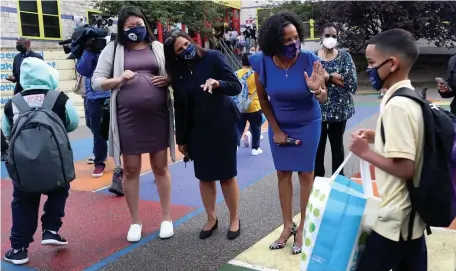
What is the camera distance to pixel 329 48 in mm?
4898

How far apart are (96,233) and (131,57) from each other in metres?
1.75

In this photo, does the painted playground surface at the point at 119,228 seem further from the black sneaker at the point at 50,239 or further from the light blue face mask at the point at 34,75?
the light blue face mask at the point at 34,75

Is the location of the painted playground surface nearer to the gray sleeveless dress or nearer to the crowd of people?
the crowd of people

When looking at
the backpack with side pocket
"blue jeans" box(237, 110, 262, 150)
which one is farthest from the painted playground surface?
the backpack with side pocket

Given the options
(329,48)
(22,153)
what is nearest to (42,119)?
(22,153)

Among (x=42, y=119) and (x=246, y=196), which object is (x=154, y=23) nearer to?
(x=246, y=196)

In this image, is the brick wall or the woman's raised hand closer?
the woman's raised hand

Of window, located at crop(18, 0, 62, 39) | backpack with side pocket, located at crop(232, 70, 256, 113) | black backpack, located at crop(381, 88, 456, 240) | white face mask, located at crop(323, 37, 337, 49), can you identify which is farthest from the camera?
window, located at crop(18, 0, 62, 39)

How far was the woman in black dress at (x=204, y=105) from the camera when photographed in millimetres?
3828

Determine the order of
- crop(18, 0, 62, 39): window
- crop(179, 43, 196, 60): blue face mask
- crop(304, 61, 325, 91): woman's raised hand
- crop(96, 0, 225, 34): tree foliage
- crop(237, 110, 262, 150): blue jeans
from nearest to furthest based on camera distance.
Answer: crop(304, 61, 325, 91): woman's raised hand < crop(179, 43, 196, 60): blue face mask < crop(237, 110, 262, 150): blue jeans < crop(96, 0, 225, 34): tree foliage < crop(18, 0, 62, 39): window

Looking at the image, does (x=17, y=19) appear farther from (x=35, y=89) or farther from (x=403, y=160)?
(x=403, y=160)

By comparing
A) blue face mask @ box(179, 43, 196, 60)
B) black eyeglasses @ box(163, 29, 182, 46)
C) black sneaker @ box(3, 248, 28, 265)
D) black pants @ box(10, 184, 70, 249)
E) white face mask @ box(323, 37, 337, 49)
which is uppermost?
black eyeglasses @ box(163, 29, 182, 46)

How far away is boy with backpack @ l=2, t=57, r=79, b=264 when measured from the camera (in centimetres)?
348

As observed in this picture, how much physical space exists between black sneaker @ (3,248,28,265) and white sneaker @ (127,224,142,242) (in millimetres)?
868
